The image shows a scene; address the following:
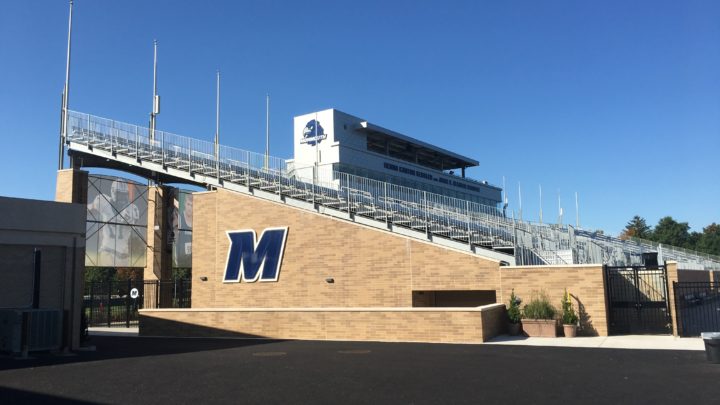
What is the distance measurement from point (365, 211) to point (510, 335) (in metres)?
9.36

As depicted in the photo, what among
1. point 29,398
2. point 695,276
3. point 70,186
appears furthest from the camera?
point 695,276

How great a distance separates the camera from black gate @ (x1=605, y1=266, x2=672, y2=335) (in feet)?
63.2

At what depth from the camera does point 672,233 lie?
98625 millimetres

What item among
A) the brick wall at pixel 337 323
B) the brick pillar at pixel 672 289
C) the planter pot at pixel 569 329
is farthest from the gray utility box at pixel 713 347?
the brick wall at pixel 337 323

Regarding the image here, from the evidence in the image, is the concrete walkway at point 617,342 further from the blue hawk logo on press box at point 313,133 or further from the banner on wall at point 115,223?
the blue hawk logo on press box at point 313,133

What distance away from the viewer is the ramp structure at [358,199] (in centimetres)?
2325

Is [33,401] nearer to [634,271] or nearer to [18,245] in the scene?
[18,245]

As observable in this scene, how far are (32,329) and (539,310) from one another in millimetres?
15337

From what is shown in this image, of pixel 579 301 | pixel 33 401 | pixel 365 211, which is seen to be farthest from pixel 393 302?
pixel 33 401

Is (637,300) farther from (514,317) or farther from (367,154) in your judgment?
(367,154)

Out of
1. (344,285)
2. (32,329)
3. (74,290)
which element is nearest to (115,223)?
(344,285)

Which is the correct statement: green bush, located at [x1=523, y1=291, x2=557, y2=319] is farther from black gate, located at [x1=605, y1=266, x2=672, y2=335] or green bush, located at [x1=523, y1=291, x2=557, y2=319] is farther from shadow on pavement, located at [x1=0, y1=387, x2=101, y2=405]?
shadow on pavement, located at [x1=0, y1=387, x2=101, y2=405]

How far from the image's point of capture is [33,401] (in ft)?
31.5

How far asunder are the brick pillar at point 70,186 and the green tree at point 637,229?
9220cm
